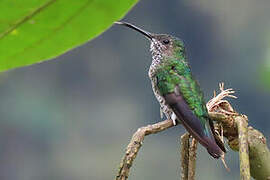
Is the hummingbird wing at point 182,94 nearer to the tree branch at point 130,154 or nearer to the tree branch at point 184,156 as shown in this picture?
the tree branch at point 184,156

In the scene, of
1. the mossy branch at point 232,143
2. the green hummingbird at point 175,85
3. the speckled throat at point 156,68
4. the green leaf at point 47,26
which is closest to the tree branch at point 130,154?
the mossy branch at point 232,143

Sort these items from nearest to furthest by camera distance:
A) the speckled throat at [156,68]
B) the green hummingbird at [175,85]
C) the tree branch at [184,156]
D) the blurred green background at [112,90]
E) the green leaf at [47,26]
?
the green leaf at [47,26] < the tree branch at [184,156] < the green hummingbird at [175,85] < the speckled throat at [156,68] < the blurred green background at [112,90]

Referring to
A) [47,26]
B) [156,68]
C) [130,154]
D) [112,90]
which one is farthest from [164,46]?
[112,90]

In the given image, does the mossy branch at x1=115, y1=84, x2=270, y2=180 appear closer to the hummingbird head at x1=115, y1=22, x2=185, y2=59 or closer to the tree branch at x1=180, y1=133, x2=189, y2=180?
the tree branch at x1=180, y1=133, x2=189, y2=180

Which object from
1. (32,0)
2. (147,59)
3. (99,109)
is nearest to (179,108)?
(32,0)

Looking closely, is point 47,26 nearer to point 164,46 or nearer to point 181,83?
point 181,83
